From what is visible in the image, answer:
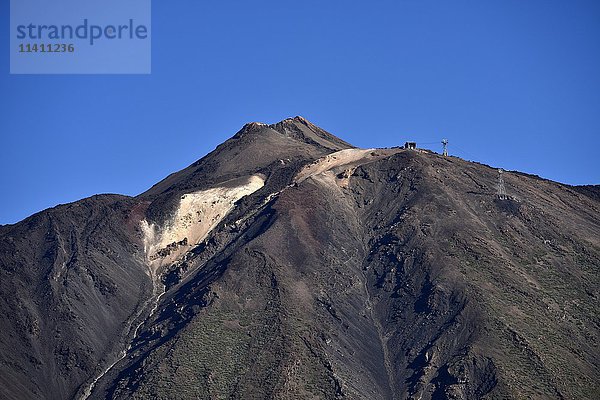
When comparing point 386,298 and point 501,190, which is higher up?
point 501,190

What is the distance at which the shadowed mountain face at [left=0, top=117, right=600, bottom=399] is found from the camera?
123m

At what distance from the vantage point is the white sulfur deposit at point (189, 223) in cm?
16100

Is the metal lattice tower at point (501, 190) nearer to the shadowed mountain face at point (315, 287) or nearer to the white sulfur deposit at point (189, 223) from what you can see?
the shadowed mountain face at point (315, 287)

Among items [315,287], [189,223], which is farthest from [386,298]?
[189,223]

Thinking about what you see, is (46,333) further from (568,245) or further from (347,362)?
(568,245)

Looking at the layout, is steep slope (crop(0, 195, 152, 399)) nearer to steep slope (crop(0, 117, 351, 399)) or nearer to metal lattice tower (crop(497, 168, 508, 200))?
steep slope (crop(0, 117, 351, 399))

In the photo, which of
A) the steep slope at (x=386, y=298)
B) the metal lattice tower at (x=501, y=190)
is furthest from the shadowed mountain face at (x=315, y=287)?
the metal lattice tower at (x=501, y=190)

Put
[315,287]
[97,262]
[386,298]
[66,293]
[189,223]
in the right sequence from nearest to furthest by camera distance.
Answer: [315,287] → [386,298] → [66,293] → [97,262] → [189,223]

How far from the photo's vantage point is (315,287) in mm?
138500

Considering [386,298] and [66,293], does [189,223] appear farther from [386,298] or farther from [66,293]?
[386,298]

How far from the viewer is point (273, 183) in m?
170

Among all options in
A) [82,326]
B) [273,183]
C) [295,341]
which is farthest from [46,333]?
[273,183]

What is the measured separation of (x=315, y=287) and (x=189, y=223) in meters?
32.7

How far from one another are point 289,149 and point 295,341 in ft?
207
